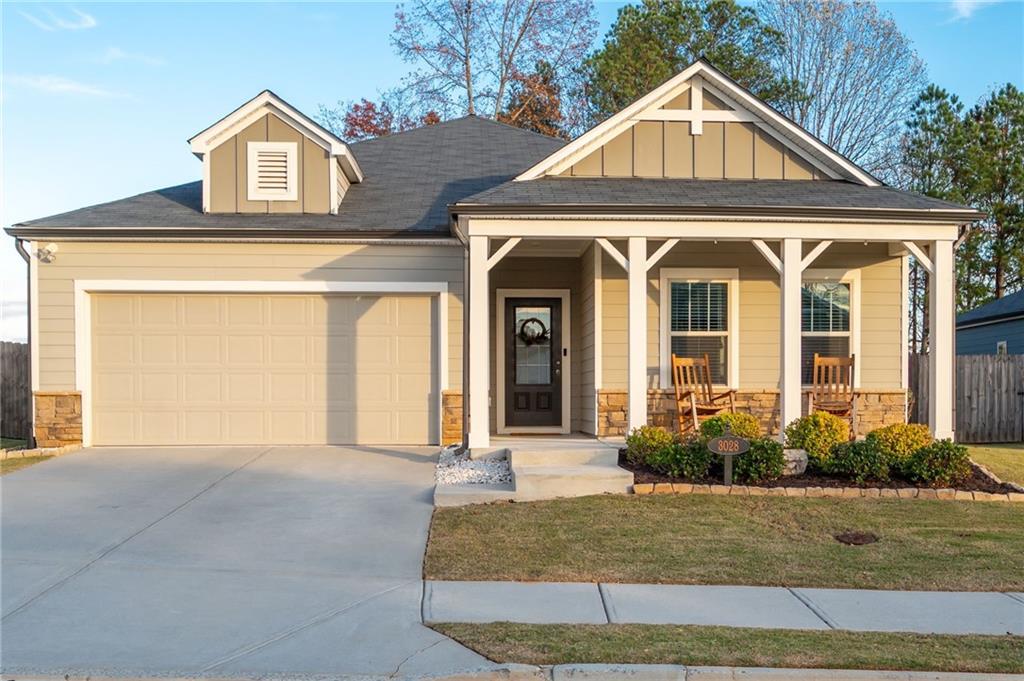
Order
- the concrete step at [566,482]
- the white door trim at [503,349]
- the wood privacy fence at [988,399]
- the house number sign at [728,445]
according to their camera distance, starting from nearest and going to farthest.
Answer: the concrete step at [566,482] < the house number sign at [728,445] < the white door trim at [503,349] < the wood privacy fence at [988,399]

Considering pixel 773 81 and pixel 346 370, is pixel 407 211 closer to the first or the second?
pixel 346 370

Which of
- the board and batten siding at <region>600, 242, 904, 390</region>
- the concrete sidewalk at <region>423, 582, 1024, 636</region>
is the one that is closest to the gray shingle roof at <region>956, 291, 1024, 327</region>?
the board and batten siding at <region>600, 242, 904, 390</region>

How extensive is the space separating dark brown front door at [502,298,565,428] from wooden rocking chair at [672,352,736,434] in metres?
2.02

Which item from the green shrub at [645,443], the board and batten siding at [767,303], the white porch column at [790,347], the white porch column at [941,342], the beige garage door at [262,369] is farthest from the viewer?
the board and batten siding at [767,303]

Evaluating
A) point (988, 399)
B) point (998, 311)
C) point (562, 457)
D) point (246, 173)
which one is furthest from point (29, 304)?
point (998, 311)

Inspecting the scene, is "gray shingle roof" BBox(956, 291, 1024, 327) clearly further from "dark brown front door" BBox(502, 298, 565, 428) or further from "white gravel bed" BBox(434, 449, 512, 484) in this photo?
"white gravel bed" BBox(434, 449, 512, 484)

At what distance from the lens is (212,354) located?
11578mm

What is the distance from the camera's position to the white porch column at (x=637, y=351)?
990cm

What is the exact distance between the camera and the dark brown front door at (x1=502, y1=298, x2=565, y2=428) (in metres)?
13.1

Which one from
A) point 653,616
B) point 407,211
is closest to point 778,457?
point 653,616

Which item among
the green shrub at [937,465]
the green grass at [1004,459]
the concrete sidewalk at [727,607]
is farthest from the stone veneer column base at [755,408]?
the concrete sidewalk at [727,607]

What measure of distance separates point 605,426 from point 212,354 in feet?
17.3

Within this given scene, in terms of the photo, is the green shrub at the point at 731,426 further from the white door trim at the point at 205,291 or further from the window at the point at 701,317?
the white door trim at the point at 205,291

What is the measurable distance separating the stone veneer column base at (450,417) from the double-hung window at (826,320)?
15.9 feet
